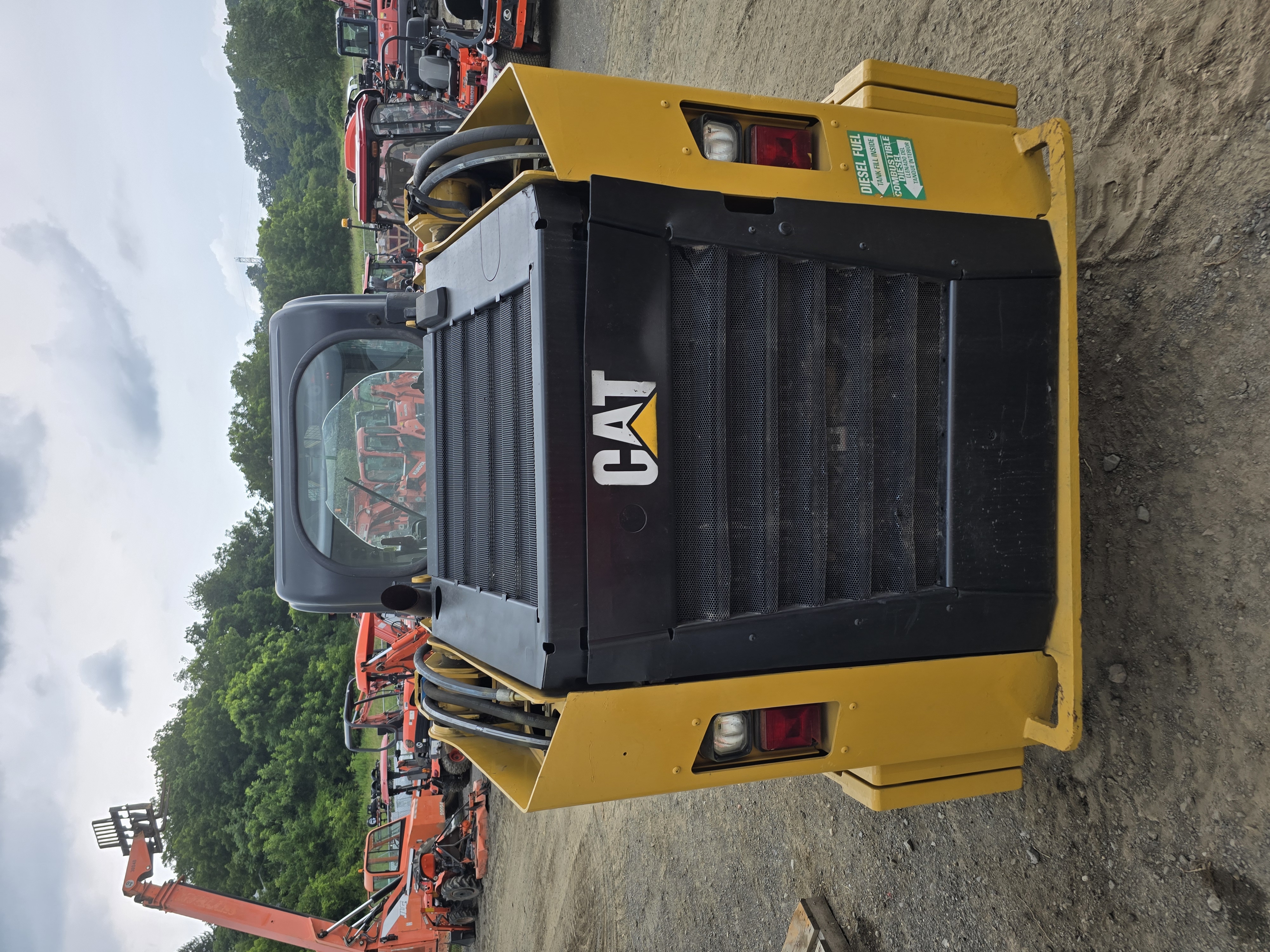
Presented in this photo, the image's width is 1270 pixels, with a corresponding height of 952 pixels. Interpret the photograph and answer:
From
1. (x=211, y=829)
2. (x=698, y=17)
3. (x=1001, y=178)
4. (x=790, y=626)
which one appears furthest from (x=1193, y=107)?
(x=211, y=829)

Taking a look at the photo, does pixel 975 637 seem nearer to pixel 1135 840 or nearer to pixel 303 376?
pixel 1135 840

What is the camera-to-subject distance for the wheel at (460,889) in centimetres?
874

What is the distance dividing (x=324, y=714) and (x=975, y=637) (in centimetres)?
2176

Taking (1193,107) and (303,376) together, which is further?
(303,376)

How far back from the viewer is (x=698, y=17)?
525 cm

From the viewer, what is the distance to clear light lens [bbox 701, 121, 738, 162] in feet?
6.18

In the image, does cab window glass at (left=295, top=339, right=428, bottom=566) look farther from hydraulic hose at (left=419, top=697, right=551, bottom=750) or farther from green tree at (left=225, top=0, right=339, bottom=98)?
green tree at (left=225, top=0, right=339, bottom=98)

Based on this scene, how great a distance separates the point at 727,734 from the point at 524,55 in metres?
8.61

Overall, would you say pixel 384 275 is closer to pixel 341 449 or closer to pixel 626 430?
pixel 341 449

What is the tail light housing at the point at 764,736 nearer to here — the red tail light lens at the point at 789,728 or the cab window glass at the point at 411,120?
the red tail light lens at the point at 789,728

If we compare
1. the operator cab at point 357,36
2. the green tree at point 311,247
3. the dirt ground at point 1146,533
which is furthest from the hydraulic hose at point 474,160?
the green tree at point 311,247

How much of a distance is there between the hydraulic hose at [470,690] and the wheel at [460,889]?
7786 mm

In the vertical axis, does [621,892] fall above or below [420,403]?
below

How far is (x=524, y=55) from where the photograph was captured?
8453 mm
